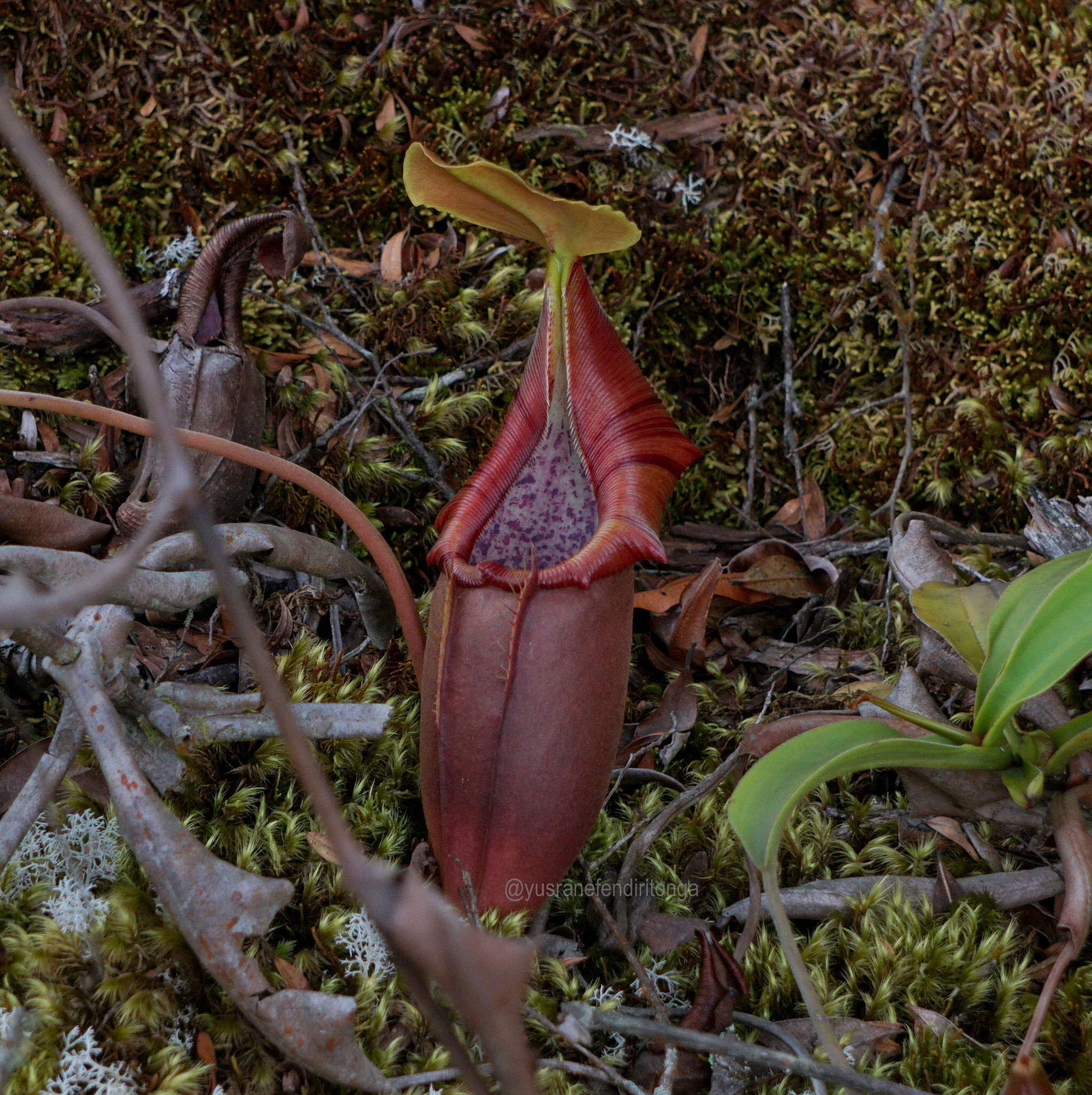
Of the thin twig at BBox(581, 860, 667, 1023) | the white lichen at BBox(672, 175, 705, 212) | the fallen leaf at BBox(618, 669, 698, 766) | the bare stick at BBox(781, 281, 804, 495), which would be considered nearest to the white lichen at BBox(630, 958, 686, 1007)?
the thin twig at BBox(581, 860, 667, 1023)

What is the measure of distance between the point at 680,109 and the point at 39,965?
6.84ft

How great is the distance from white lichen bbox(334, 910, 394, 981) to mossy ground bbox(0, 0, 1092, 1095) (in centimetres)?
45

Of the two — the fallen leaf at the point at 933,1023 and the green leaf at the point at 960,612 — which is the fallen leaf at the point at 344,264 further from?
the fallen leaf at the point at 933,1023

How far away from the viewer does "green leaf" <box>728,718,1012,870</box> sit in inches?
40.8

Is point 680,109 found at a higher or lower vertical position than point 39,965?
higher

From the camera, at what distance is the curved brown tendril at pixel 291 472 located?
4.42 ft

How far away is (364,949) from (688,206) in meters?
1.70

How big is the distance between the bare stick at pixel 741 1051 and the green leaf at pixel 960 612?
66 centimetres

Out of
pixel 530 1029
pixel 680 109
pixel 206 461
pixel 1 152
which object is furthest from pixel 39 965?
pixel 680 109

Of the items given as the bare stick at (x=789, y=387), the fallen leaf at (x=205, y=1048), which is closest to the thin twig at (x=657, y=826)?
the fallen leaf at (x=205, y=1048)

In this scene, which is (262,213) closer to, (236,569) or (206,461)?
(206,461)

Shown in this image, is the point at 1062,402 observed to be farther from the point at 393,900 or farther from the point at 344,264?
the point at 393,900

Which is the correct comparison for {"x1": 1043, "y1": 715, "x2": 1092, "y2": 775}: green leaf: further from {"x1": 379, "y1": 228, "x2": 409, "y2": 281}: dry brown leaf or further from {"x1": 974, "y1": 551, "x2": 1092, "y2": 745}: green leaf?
{"x1": 379, "y1": 228, "x2": 409, "y2": 281}: dry brown leaf

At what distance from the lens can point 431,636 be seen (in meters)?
1.33
